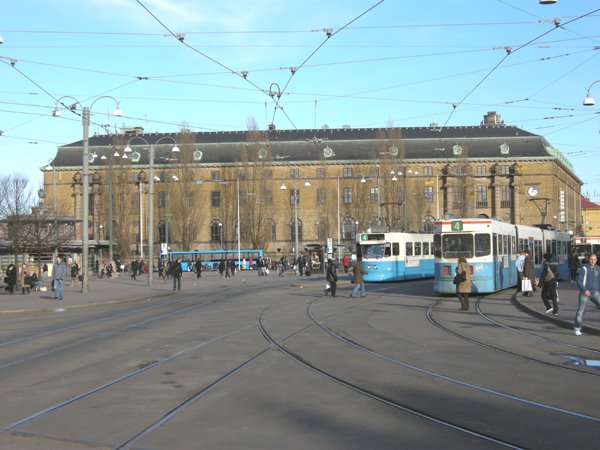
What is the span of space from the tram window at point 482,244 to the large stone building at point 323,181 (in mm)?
61839

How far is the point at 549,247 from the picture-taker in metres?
44.2

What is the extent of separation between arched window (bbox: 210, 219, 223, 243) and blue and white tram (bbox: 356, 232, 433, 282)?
5851cm

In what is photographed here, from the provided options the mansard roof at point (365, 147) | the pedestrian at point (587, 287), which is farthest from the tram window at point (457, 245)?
the mansard roof at point (365, 147)

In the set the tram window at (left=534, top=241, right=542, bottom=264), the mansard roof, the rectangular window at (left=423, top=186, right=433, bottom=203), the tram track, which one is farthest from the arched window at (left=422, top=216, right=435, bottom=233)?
the tram track

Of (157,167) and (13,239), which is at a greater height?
(157,167)

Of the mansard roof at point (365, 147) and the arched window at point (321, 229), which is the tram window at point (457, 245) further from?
the mansard roof at point (365, 147)

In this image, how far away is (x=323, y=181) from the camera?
104188 millimetres

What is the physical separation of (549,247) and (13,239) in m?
30.3

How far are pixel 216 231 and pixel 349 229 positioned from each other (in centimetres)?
1881

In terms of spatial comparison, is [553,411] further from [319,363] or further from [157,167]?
[157,167]

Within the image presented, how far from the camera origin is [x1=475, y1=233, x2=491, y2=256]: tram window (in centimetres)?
3016

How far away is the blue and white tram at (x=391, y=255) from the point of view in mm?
43906

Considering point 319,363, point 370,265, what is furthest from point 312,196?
point 319,363

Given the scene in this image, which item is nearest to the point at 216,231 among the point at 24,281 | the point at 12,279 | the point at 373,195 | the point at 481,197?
the point at 373,195
